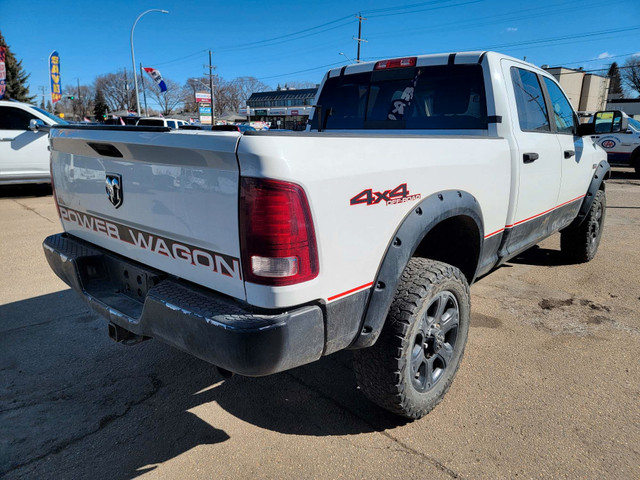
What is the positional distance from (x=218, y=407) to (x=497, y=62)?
2.97 m

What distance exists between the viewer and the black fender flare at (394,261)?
1992 millimetres

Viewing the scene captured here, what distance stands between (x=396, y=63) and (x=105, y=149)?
2.45m

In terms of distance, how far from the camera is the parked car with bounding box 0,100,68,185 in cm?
859

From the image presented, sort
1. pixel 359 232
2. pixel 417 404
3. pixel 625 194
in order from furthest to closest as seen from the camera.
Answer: pixel 625 194, pixel 417 404, pixel 359 232

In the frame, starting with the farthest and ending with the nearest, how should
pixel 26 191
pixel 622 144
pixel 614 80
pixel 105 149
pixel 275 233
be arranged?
pixel 614 80
pixel 622 144
pixel 26 191
pixel 105 149
pixel 275 233

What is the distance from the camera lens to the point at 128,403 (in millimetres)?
2578

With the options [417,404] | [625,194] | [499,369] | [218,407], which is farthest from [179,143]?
[625,194]

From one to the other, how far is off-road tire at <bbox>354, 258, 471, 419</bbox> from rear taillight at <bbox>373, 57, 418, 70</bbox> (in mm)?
1910

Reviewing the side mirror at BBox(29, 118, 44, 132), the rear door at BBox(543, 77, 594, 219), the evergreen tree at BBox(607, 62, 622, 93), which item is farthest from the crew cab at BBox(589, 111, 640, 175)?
the evergreen tree at BBox(607, 62, 622, 93)

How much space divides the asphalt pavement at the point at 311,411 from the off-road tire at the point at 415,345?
7.4 inches

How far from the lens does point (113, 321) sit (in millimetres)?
2191

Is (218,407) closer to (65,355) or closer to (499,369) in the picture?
(65,355)

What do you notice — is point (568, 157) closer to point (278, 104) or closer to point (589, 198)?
point (589, 198)

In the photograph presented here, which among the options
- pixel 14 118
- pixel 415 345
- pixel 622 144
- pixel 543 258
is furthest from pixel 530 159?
pixel 622 144
